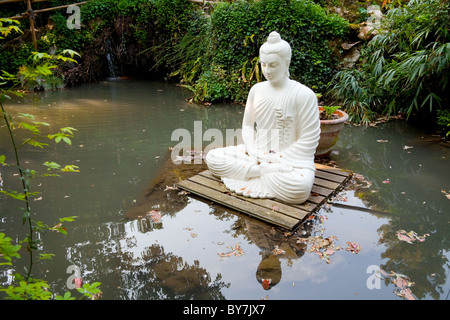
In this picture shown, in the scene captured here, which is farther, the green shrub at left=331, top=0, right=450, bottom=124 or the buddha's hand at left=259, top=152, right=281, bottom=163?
the green shrub at left=331, top=0, right=450, bottom=124

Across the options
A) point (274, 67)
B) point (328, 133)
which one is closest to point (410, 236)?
point (328, 133)

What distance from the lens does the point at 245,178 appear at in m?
3.96

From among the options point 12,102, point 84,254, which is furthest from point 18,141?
point 84,254

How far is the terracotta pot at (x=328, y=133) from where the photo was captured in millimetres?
4785

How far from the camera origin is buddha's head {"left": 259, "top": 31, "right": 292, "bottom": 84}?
366 cm

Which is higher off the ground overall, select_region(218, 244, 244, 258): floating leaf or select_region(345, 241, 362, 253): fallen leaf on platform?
select_region(345, 241, 362, 253): fallen leaf on platform

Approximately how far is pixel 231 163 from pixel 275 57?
1242mm

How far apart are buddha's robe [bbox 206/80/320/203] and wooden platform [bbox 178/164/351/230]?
0.09 meters

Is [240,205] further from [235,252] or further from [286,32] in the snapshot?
[286,32]

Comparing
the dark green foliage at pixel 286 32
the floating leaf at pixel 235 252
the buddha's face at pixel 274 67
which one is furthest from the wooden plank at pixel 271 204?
the dark green foliage at pixel 286 32

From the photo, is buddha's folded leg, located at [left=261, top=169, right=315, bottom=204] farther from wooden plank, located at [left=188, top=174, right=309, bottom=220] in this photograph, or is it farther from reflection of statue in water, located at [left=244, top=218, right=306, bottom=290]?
reflection of statue in water, located at [left=244, top=218, right=306, bottom=290]

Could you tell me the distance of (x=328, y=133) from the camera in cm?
488

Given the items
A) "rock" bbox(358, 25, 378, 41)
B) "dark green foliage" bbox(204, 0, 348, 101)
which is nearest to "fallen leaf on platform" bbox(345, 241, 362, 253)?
"dark green foliage" bbox(204, 0, 348, 101)
